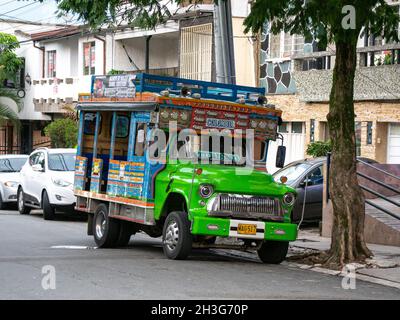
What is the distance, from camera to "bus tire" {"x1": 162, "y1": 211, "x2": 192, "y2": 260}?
13633mm

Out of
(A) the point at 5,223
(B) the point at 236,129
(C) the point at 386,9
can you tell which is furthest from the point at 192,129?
(A) the point at 5,223

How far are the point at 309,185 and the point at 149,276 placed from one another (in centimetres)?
977

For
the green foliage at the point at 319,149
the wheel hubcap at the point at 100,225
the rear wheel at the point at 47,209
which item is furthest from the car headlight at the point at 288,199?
the green foliage at the point at 319,149

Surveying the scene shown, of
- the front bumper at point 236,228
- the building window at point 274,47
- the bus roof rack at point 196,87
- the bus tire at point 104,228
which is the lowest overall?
the bus tire at point 104,228

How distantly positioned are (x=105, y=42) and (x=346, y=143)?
25.9 meters

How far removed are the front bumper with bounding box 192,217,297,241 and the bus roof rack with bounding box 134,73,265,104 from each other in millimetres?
2569

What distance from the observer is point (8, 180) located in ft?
87.8

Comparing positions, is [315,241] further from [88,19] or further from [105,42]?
[105,42]

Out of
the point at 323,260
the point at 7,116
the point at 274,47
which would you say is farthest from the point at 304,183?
the point at 7,116

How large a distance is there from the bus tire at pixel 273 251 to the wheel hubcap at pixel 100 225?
3059 millimetres

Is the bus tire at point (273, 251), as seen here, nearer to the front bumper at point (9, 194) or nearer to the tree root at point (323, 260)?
the tree root at point (323, 260)

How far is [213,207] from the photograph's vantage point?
13547mm

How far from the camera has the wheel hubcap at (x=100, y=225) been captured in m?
16.0

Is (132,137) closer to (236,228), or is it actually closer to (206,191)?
(206,191)
